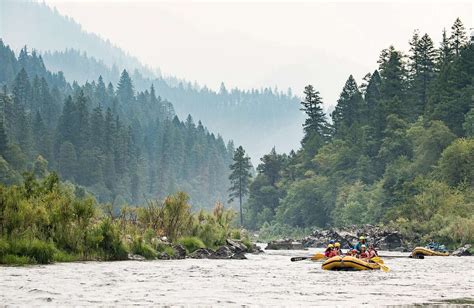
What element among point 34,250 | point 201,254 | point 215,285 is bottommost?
point 215,285

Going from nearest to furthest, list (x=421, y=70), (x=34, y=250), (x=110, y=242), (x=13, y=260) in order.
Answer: (x=13, y=260)
(x=34, y=250)
(x=110, y=242)
(x=421, y=70)

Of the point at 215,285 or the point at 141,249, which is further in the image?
the point at 141,249

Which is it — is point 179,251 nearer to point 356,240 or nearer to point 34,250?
point 34,250

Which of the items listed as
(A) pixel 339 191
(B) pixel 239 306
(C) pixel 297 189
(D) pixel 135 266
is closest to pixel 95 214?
(D) pixel 135 266

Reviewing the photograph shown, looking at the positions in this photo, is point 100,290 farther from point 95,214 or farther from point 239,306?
point 95,214

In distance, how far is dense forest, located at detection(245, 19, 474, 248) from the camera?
276ft

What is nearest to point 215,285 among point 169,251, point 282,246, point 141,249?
point 141,249

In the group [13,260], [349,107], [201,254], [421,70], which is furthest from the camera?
[349,107]

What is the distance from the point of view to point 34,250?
122 feet

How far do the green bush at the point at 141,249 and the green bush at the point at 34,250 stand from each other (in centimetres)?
791

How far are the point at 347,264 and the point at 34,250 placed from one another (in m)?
15.5

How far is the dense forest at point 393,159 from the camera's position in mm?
84000

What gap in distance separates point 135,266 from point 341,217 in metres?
82.0

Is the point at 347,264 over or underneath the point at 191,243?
underneath
